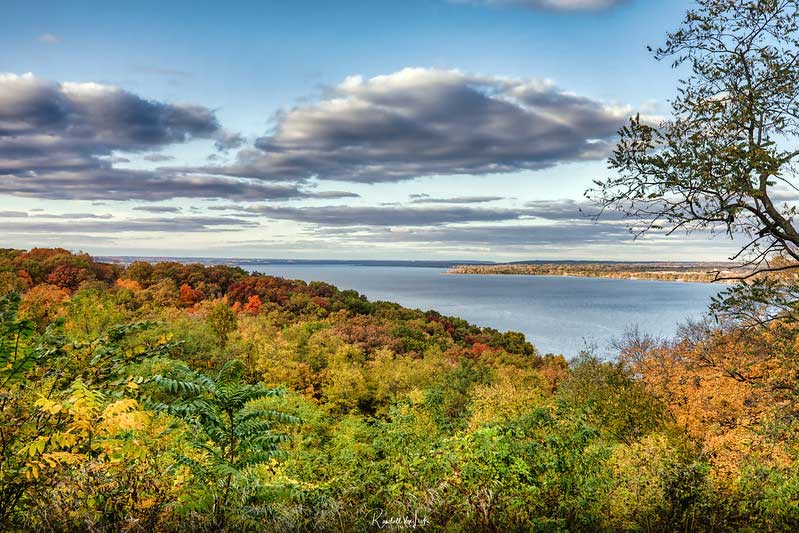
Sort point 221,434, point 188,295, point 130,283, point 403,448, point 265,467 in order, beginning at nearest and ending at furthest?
point 221,434 → point 403,448 → point 265,467 → point 130,283 → point 188,295

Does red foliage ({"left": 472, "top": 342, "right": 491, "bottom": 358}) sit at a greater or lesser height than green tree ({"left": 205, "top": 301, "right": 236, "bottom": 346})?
lesser

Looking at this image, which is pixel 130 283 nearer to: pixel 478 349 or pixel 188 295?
pixel 188 295

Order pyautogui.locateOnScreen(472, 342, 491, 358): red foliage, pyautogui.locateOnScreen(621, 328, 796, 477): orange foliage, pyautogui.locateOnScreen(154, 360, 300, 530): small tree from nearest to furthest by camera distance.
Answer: pyautogui.locateOnScreen(154, 360, 300, 530): small tree < pyautogui.locateOnScreen(621, 328, 796, 477): orange foliage < pyautogui.locateOnScreen(472, 342, 491, 358): red foliage

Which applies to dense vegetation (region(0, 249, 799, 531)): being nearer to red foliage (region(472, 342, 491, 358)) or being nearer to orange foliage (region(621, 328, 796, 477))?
orange foliage (region(621, 328, 796, 477))

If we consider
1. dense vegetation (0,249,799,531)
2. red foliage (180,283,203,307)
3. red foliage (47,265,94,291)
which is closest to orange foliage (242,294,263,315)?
red foliage (180,283,203,307)

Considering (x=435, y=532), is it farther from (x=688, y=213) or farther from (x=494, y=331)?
(x=494, y=331)

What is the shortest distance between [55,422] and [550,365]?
6508 cm

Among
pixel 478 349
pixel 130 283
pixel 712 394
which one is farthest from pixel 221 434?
pixel 130 283

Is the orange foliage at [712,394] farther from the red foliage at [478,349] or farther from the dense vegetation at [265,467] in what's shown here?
the red foliage at [478,349]

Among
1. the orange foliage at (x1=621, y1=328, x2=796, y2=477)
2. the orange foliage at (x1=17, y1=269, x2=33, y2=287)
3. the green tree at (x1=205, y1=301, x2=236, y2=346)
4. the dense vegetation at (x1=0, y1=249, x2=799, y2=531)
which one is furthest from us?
the orange foliage at (x1=17, y1=269, x2=33, y2=287)

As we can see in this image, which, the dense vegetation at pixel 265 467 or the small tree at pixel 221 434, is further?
the small tree at pixel 221 434

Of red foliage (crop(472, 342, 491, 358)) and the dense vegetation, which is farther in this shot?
red foliage (crop(472, 342, 491, 358))

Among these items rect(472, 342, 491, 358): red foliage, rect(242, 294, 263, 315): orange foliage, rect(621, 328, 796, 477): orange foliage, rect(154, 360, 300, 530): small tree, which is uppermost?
rect(154, 360, 300, 530): small tree

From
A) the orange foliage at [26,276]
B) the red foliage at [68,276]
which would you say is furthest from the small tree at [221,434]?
the red foliage at [68,276]
